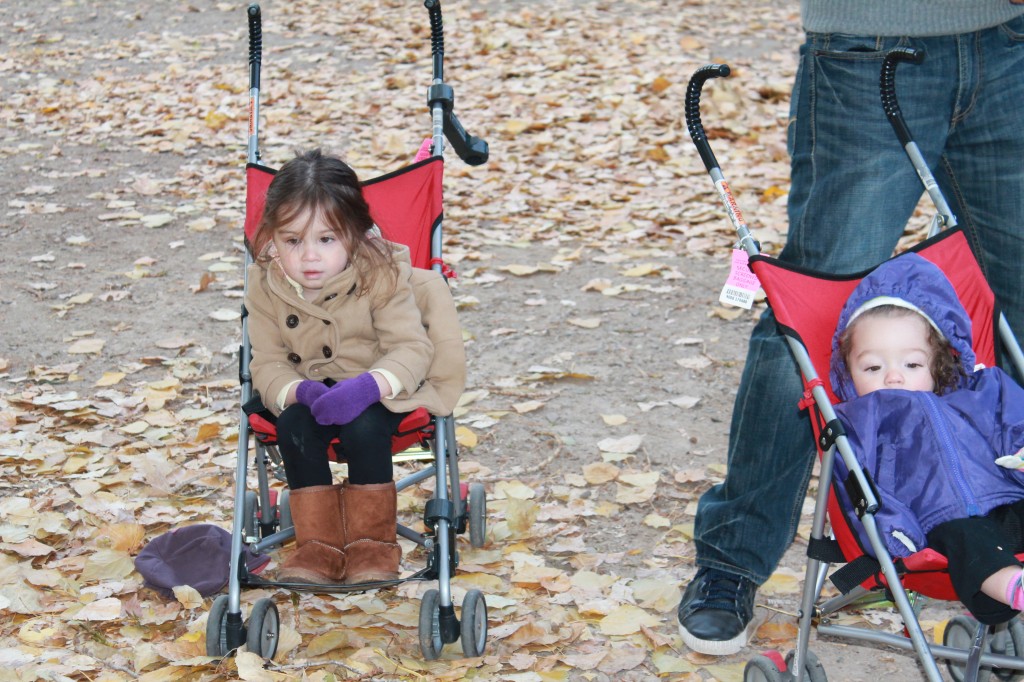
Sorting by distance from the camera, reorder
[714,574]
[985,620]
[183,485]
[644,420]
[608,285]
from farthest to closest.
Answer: [608,285] < [644,420] < [183,485] < [714,574] < [985,620]

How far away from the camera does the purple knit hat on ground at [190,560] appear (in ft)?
11.4

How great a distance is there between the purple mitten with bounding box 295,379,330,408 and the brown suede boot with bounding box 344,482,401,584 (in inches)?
11.0

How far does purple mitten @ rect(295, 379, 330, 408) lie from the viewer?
320cm

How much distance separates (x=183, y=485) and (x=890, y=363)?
2.68 metres

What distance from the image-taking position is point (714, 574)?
331cm

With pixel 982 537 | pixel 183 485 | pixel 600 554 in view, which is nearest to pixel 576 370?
pixel 600 554

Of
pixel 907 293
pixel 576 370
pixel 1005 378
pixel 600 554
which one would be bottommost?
pixel 600 554

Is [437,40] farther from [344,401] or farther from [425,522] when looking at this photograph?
[425,522]

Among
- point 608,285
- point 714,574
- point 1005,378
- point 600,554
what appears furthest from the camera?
point 608,285

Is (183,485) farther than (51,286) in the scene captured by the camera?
No

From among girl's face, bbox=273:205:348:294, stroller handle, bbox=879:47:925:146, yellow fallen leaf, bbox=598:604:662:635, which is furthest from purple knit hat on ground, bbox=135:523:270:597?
stroller handle, bbox=879:47:925:146

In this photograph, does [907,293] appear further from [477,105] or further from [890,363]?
[477,105]

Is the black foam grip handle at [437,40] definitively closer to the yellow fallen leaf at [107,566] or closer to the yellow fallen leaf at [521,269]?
the yellow fallen leaf at [107,566]

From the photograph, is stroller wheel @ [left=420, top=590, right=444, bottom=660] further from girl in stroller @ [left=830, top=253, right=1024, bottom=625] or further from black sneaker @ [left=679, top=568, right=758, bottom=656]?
girl in stroller @ [left=830, top=253, right=1024, bottom=625]
